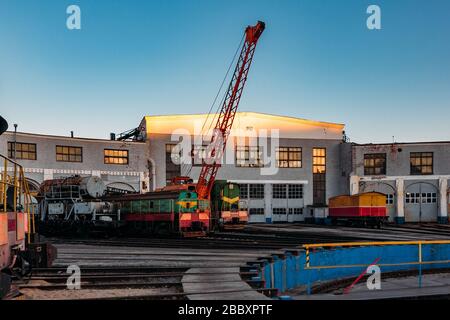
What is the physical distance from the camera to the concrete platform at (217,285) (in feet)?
31.4

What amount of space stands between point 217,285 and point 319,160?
38.6 m

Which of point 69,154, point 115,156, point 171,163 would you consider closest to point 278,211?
point 171,163

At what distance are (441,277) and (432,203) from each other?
30.0 meters

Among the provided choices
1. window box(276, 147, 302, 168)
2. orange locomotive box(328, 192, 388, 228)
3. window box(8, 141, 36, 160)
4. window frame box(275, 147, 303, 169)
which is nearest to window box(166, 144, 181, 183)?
window frame box(275, 147, 303, 169)

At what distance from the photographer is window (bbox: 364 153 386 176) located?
4522 centimetres

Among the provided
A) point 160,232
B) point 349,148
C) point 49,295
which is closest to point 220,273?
point 49,295

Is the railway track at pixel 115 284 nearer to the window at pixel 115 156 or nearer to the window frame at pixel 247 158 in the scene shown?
the window at pixel 115 156

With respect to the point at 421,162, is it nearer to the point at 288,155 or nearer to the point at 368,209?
the point at 368,209

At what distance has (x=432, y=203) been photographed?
144 feet

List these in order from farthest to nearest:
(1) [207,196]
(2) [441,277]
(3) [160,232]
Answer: (1) [207,196], (3) [160,232], (2) [441,277]

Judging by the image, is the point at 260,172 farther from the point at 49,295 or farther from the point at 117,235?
the point at 49,295

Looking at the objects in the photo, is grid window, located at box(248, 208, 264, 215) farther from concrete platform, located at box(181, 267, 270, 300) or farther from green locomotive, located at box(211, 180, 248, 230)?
concrete platform, located at box(181, 267, 270, 300)

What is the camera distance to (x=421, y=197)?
44.3 meters
